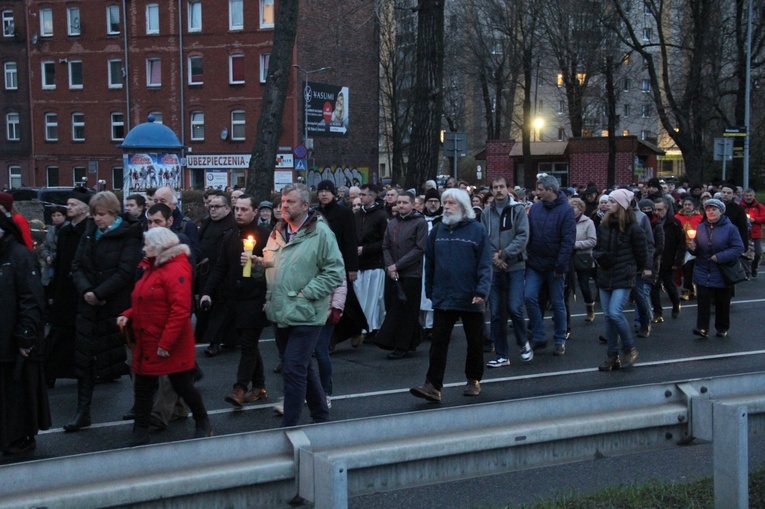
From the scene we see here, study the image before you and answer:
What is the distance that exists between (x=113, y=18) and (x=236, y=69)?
918 centimetres

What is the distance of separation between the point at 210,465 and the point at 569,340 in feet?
28.1

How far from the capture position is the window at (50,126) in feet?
193

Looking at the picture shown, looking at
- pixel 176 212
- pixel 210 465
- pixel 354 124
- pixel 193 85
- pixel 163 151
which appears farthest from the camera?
pixel 354 124

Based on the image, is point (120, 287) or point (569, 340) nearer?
point (120, 287)

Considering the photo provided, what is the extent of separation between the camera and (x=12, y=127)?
196 ft

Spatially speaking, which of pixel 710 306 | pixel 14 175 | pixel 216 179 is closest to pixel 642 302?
pixel 710 306

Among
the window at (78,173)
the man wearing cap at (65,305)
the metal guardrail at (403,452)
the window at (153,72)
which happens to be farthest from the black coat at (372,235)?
the window at (78,173)

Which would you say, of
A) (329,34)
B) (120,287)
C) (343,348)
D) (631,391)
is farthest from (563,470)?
(329,34)

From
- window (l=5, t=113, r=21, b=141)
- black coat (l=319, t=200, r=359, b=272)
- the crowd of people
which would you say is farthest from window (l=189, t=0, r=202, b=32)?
black coat (l=319, t=200, r=359, b=272)

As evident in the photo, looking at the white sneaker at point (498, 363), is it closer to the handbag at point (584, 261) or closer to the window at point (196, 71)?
the handbag at point (584, 261)

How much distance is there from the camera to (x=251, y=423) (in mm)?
7742

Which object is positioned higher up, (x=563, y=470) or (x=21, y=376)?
(x=21, y=376)

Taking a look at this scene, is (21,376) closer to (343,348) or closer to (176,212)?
(176,212)

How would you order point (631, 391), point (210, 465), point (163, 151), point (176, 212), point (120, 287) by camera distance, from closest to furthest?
point (210, 465) < point (631, 391) < point (120, 287) < point (176, 212) < point (163, 151)
